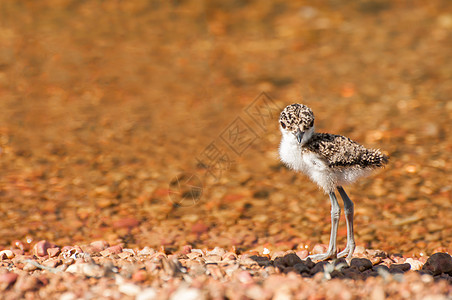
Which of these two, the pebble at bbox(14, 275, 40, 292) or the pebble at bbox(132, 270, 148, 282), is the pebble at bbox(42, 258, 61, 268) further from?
the pebble at bbox(132, 270, 148, 282)

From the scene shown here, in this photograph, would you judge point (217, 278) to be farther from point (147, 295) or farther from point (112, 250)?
point (112, 250)

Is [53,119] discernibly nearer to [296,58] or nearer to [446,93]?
[296,58]

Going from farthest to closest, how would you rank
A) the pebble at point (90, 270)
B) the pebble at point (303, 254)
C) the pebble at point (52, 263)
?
the pebble at point (303, 254), the pebble at point (52, 263), the pebble at point (90, 270)

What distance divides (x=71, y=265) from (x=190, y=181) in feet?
8.26

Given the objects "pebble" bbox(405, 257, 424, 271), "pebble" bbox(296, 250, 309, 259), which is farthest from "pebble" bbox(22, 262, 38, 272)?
"pebble" bbox(405, 257, 424, 271)

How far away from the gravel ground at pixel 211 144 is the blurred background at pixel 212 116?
3cm

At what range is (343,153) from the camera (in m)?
4.32

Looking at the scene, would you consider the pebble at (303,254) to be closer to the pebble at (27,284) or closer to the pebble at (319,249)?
the pebble at (319,249)

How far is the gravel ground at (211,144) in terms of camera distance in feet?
12.9

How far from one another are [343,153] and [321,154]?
6.5 inches

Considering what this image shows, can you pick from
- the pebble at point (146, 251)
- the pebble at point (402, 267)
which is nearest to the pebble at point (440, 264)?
the pebble at point (402, 267)

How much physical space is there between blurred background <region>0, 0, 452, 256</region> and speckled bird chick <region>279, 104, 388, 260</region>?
942 mm

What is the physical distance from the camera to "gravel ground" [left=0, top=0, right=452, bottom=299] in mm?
3930

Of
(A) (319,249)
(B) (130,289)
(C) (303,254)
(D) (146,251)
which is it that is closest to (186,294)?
(B) (130,289)
